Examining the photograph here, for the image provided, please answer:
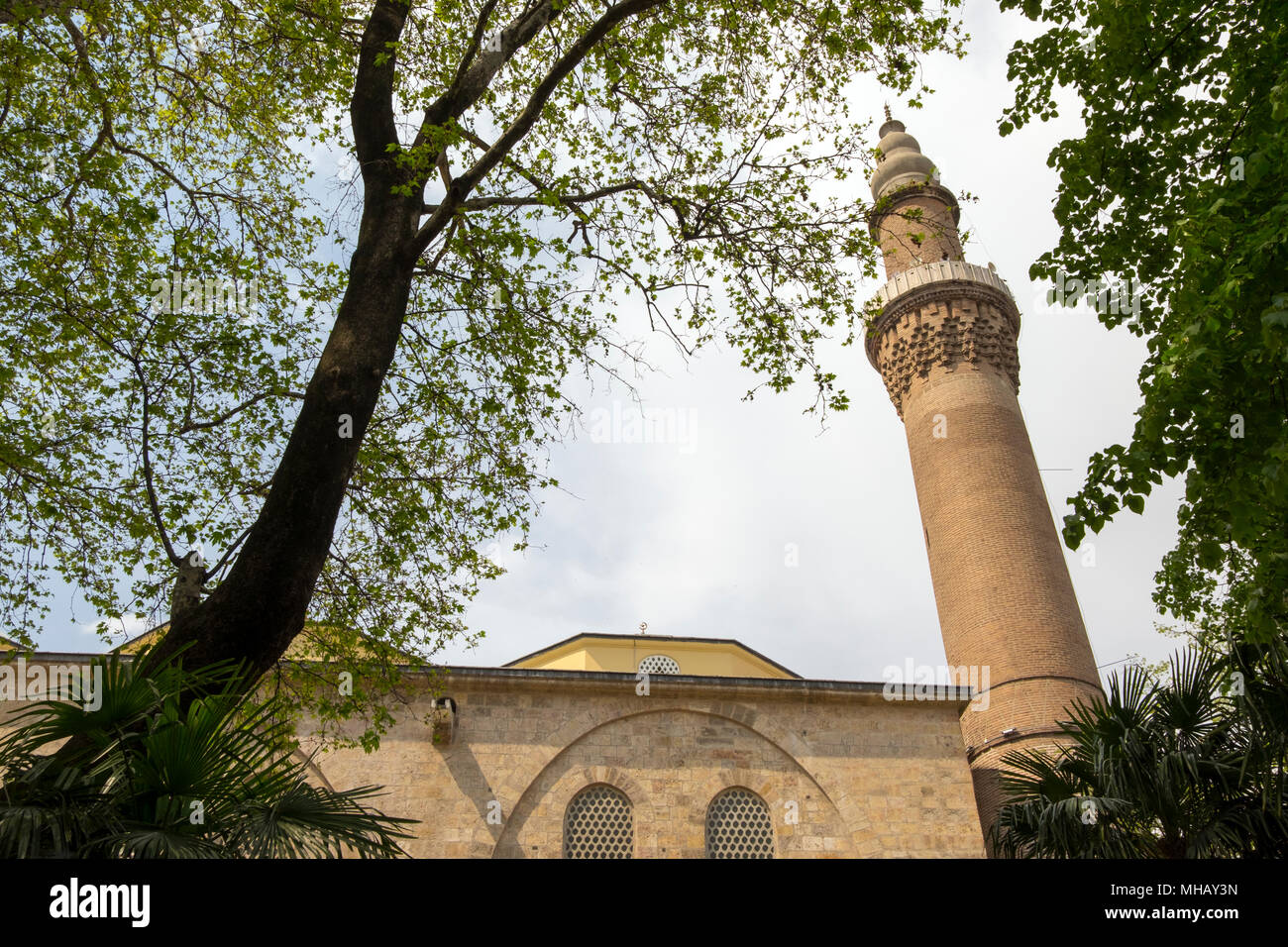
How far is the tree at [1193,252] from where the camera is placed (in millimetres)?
5504

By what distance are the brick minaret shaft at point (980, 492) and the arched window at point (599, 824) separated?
662cm

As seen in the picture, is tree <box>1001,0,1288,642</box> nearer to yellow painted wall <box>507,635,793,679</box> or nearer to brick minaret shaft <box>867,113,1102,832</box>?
brick minaret shaft <box>867,113,1102,832</box>

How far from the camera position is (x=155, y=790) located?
3852 millimetres

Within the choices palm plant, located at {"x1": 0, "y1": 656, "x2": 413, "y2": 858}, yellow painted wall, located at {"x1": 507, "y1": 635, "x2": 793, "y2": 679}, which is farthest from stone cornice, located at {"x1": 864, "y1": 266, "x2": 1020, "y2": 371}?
palm plant, located at {"x1": 0, "y1": 656, "x2": 413, "y2": 858}

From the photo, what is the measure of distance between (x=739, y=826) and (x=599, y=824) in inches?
93.8

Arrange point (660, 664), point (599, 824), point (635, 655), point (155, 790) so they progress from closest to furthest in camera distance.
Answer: point (155, 790), point (599, 824), point (660, 664), point (635, 655)

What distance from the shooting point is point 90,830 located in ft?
12.0

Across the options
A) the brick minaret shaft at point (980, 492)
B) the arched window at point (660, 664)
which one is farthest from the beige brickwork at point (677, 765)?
the arched window at point (660, 664)

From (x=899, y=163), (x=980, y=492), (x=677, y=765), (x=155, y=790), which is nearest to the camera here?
(x=155, y=790)

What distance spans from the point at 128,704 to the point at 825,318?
6.67 meters

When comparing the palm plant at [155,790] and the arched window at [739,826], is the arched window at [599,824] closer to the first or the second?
the arched window at [739,826]

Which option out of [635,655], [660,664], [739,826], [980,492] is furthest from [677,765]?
[980,492]

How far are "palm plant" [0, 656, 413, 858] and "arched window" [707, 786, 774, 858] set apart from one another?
40.2ft

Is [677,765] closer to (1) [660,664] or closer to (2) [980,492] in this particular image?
(1) [660,664]
